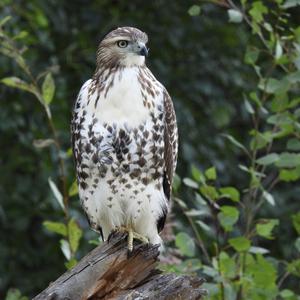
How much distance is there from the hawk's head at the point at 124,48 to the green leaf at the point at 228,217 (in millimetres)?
710

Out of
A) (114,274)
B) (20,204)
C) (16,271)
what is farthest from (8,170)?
(114,274)

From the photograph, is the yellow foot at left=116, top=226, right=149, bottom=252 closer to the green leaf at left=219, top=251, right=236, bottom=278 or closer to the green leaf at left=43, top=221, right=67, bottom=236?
the green leaf at left=43, top=221, right=67, bottom=236

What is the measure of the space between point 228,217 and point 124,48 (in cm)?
83

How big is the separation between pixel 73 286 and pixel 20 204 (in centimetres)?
340

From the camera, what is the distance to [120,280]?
167 inches

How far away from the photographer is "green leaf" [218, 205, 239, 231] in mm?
4875

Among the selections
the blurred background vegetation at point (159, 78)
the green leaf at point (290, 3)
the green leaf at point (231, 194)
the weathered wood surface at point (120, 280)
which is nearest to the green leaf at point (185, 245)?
the green leaf at point (231, 194)

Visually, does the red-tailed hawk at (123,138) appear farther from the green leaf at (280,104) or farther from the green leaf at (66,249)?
the green leaf at (280,104)

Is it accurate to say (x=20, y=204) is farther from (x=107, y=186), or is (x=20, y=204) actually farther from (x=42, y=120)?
(x=107, y=186)

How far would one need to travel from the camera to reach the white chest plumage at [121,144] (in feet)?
15.1

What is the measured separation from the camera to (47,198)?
7.25 meters

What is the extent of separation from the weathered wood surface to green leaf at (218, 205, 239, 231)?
0.60m

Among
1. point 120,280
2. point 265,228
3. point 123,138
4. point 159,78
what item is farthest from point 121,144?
point 159,78

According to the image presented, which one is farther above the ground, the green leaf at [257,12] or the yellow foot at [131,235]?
the green leaf at [257,12]
